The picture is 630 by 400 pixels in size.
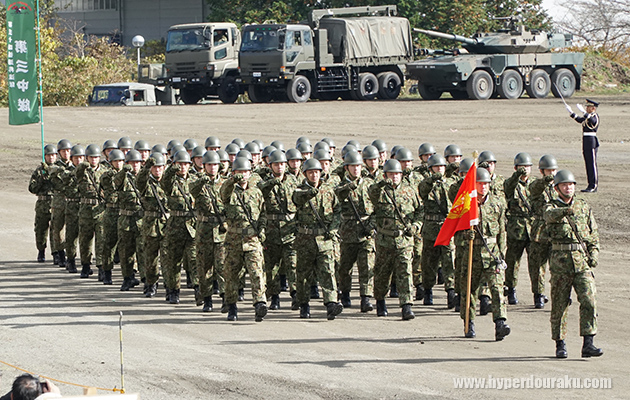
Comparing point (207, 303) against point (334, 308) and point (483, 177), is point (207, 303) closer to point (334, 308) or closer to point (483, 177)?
point (334, 308)

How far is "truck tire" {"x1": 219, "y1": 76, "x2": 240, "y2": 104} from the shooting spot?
3928 centimetres

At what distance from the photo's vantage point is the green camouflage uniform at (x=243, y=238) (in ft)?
37.3

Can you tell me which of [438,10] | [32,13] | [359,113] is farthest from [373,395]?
[438,10]

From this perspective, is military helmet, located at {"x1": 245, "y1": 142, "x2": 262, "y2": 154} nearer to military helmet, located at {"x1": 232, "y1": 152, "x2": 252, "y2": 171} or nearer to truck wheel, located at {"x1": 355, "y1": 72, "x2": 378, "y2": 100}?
military helmet, located at {"x1": 232, "y1": 152, "x2": 252, "y2": 171}

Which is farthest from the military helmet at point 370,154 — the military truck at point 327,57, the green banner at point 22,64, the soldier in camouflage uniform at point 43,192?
the military truck at point 327,57

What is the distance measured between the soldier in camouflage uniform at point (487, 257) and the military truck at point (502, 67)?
26101 millimetres

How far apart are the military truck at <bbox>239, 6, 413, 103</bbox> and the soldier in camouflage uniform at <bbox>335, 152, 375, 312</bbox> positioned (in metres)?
25.4

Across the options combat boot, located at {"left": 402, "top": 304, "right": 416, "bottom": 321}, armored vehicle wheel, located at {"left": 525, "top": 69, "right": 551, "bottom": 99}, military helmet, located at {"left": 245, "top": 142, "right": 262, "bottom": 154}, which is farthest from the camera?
armored vehicle wheel, located at {"left": 525, "top": 69, "right": 551, "bottom": 99}

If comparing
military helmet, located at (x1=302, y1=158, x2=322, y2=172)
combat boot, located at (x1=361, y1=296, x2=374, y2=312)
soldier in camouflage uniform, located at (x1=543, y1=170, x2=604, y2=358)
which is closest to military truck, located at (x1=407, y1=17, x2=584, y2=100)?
combat boot, located at (x1=361, y1=296, x2=374, y2=312)

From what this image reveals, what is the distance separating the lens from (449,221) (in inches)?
427

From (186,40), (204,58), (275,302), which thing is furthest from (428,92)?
(275,302)

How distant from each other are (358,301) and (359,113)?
71.3 ft

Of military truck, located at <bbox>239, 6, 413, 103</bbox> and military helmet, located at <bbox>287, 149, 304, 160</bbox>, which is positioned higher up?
military truck, located at <bbox>239, 6, 413, 103</bbox>

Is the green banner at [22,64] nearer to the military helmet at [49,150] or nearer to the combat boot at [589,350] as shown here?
the military helmet at [49,150]
